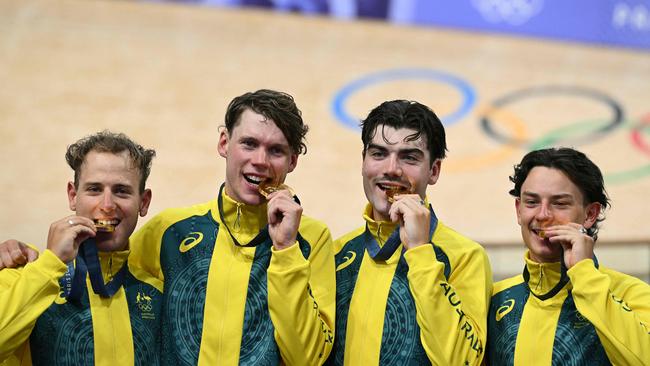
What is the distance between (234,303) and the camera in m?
3.53

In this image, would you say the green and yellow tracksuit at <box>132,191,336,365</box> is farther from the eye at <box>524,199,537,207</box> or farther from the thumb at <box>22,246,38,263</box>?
the eye at <box>524,199,537,207</box>

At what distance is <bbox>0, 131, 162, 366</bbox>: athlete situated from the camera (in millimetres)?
3295

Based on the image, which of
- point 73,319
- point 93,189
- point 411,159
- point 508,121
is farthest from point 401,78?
point 73,319

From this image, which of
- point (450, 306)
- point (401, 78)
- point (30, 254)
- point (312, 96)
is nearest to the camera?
point (450, 306)

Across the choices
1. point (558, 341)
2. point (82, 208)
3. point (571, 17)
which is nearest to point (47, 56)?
point (571, 17)

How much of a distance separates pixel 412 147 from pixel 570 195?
0.63 metres

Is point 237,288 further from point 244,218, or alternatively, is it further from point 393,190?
point 393,190

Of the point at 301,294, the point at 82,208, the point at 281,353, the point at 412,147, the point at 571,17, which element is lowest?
the point at 281,353

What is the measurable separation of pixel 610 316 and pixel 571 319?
0.28 metres

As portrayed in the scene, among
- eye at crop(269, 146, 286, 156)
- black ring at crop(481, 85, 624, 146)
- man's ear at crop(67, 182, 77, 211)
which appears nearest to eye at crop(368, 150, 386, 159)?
eye at crop(269, 146, 286, 156)

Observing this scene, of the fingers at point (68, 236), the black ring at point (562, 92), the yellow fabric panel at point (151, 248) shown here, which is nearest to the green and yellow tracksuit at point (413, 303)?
the yellow fabric panel at point (151, 248)

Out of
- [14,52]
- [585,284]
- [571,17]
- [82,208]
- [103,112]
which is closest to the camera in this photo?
[585,284]

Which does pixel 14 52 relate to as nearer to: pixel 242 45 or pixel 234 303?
pixel 242 45

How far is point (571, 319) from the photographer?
11.7 feet
